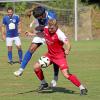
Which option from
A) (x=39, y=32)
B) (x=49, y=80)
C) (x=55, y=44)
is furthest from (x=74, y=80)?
(x=49, y=80)

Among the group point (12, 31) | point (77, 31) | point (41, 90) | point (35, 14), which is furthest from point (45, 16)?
point (77, 31)

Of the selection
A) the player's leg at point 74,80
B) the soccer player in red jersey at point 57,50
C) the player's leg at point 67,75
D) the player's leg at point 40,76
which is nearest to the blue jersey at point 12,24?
the player's leg at point 40,76

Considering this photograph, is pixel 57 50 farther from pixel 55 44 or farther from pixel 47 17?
pixel 47 17

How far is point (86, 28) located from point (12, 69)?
59.2 feet

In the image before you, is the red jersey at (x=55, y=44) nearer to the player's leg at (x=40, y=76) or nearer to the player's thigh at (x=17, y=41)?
the player's leg at (x=40, y=76)

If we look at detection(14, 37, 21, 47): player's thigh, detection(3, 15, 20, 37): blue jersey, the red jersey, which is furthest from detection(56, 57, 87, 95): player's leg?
detection(3, 15, 20, 37): blue jersey

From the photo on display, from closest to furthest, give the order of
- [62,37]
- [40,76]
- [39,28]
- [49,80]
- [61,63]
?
[62,37]
[61,63]
[40,76]
[39,28]
[49,80]

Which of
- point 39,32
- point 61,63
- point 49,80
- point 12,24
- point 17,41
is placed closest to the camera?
point 61,63

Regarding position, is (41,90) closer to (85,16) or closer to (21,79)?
(21,79)

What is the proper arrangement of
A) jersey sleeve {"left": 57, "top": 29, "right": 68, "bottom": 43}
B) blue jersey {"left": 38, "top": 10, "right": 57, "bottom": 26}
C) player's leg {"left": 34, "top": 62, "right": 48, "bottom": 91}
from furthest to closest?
blue jersey {"left": 38, "top": 10, "right": 57, "bottom": 26} < player's leg {"left": 34, "top": 62, "right": 48, "bottom": 91} < jersey sleeve {"left": 57, "top": 29, "right": 68, "bottom": 43}

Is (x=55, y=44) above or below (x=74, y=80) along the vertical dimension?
above

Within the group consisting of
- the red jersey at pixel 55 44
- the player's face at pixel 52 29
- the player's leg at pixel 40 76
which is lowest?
the player's leg at pixel 40 76

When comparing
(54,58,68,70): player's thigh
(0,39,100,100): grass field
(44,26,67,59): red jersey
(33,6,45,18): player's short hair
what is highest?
(33,6,45,18): player's short hair

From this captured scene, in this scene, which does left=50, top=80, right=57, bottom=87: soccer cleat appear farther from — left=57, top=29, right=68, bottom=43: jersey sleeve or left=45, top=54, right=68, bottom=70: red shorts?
left=57, top=29, right=68, bottom=43: jersey sleeve
